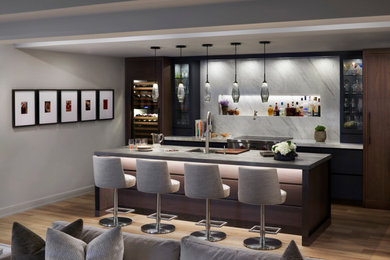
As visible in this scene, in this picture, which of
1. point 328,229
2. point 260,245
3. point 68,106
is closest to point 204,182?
point 260,245

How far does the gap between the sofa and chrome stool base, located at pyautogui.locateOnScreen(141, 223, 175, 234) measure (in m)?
2.76

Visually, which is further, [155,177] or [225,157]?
[225,157]

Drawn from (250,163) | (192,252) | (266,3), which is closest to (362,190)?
(250,163)

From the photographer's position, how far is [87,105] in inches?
336

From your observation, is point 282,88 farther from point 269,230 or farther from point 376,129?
point 269,230

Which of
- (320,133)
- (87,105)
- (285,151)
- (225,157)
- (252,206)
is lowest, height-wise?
(252,206)

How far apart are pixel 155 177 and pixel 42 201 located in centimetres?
265

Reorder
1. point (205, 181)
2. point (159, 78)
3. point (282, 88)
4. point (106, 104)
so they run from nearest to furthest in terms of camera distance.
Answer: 1. point (205, 181)
2. point (282, 88)
3. point (106, 104)
4. point (159, 78)

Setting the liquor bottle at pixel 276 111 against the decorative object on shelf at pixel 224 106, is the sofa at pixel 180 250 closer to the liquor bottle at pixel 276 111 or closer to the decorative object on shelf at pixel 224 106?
the liquor bottle at pixel 276 111

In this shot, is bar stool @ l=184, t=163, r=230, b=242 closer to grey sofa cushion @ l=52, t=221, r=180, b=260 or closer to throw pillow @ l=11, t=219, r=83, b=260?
grey sofa cushion @ l=52, t=221, r=180, b=260

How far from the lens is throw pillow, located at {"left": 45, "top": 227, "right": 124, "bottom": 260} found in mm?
3045

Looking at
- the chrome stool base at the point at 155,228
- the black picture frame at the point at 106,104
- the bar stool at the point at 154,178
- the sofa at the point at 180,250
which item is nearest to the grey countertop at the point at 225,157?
the bar stool at the point at 154,178

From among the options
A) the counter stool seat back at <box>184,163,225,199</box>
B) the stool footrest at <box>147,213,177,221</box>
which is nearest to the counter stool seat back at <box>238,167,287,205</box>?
the counter stool seat back at <box>184,163,225,199</box>

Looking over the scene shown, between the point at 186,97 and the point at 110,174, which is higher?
the point at 186,97
